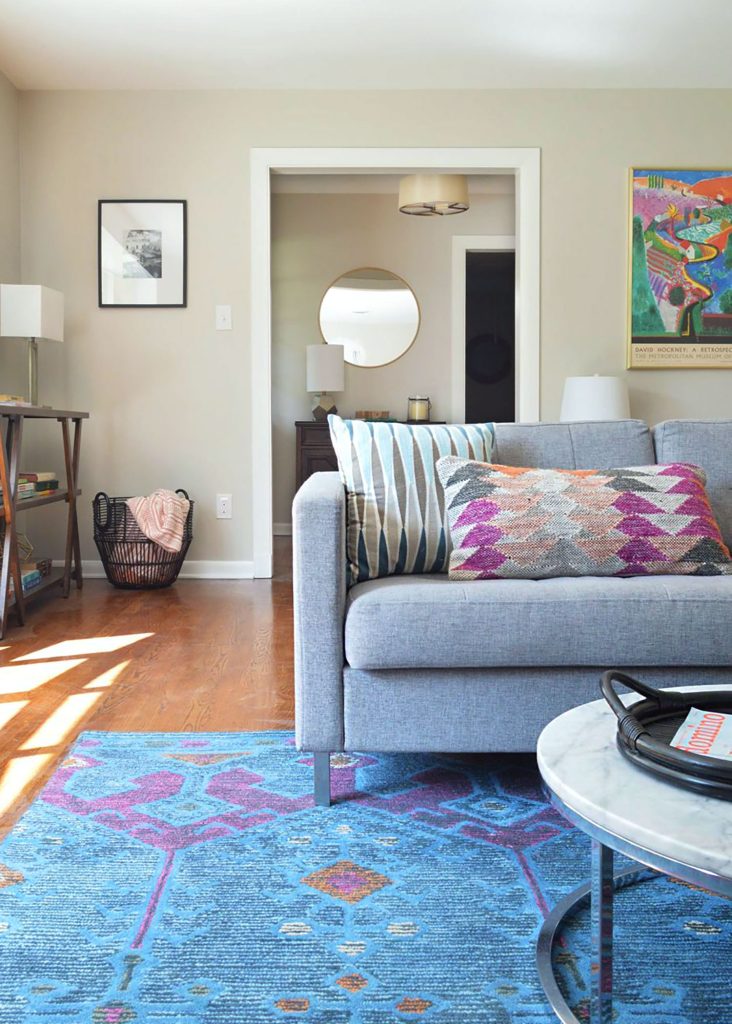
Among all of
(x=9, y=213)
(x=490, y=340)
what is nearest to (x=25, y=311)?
(x=9, y=213)

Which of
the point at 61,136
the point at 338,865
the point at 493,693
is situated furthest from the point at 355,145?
the point at 338,865

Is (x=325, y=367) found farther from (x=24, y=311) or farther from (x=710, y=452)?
(x=710, y=452)

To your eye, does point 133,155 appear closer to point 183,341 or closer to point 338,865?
point 183,341

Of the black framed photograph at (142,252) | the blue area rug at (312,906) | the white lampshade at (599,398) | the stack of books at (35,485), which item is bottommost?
the blue area rug at (312,906)

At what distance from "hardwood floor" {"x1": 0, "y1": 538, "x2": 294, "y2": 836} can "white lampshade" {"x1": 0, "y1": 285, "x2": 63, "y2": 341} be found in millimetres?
1166

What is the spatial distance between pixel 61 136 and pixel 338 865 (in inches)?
164

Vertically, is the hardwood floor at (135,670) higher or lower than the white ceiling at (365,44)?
lower

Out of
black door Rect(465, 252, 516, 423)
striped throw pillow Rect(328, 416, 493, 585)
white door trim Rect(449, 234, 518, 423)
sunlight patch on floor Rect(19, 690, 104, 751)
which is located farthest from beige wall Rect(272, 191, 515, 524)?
striped throw pillow Rect(328, 416, 493, 585)

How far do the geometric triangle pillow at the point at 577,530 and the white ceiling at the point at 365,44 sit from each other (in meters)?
2.55

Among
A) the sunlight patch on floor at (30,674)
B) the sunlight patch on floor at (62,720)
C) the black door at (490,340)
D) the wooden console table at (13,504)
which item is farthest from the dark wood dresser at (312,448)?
the sunlight patch on floor at (62,720)

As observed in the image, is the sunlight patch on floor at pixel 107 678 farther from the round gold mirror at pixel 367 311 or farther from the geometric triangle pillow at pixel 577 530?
the round gold mirror at pixel 367 311

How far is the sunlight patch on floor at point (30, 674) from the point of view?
270cm

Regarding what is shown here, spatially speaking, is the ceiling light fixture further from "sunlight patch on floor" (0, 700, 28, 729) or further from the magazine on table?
the magazine on table

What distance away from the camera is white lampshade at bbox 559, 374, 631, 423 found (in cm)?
439
